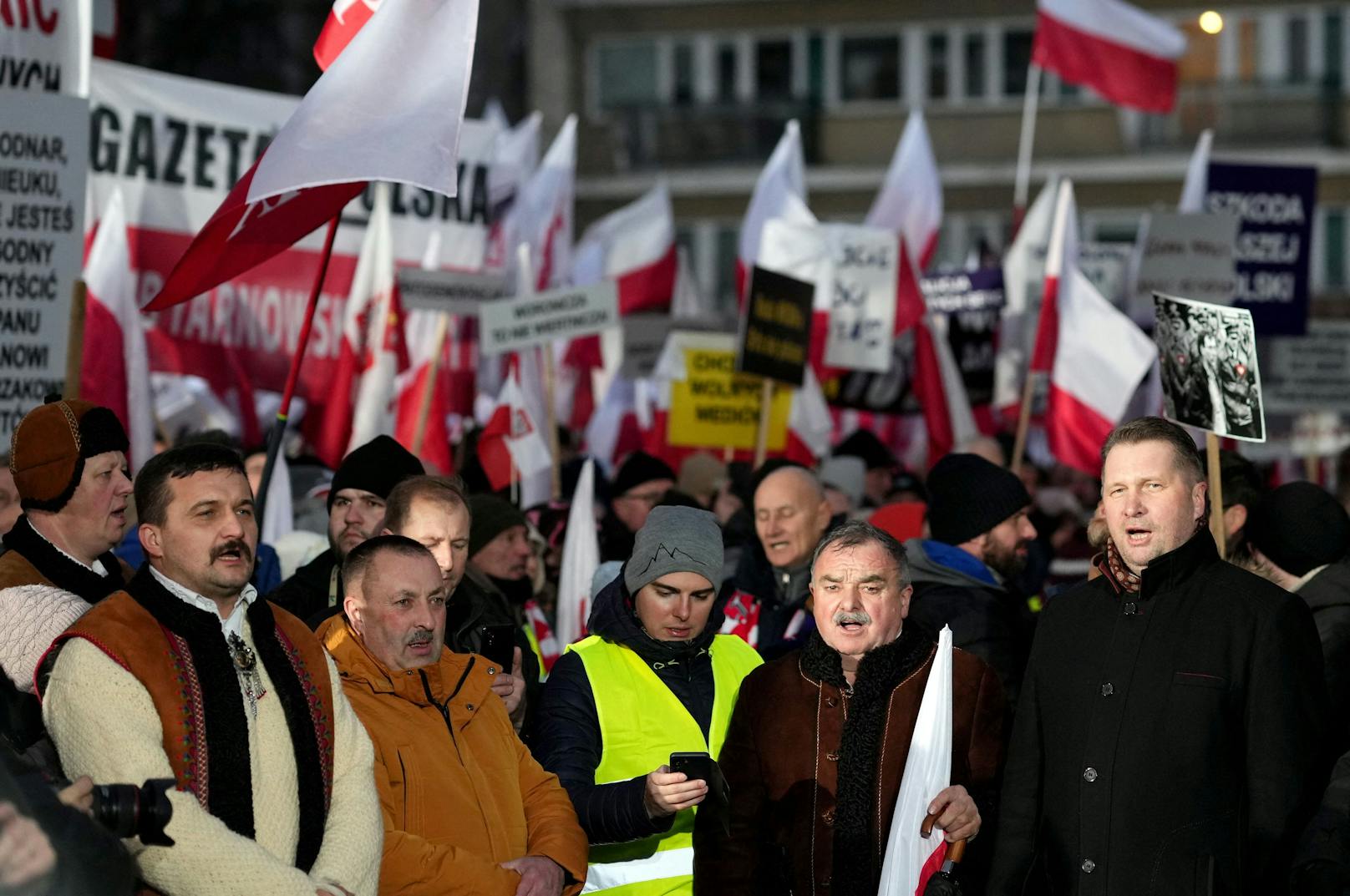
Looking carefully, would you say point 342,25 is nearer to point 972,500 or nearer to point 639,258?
point 972,500

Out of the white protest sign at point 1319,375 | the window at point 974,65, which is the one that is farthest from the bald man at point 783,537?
the window at point 974,65

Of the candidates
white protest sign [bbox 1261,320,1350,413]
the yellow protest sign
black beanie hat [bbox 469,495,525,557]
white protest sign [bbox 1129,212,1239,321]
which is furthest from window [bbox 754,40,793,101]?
black beanie hat [bbox 469,495,525,557]

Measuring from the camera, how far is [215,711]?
4.36 m

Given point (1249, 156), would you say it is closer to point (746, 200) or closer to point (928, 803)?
point (746, 200)

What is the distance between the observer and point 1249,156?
1312 inches

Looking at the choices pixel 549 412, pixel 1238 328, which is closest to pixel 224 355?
pixel 549 412

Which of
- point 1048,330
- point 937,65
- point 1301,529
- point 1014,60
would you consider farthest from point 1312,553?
point 937,65

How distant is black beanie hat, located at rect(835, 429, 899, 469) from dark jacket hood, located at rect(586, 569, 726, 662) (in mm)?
7152

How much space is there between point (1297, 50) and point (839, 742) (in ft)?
101

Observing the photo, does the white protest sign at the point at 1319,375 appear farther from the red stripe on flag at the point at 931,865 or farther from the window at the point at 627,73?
the window at the point at 627,73

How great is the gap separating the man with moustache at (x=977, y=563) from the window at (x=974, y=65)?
92.5ft

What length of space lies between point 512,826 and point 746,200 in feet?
97.0

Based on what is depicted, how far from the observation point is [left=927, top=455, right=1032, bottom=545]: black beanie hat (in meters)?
6.69

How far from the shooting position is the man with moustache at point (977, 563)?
19.7 feet
